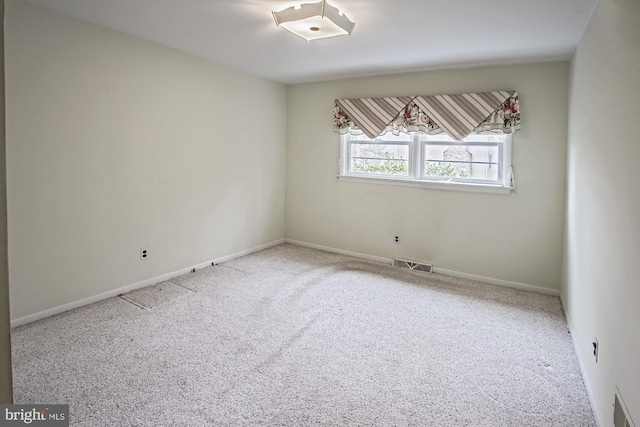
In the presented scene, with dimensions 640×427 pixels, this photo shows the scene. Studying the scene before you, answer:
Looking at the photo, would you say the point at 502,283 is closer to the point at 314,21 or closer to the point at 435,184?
the point at 435,184

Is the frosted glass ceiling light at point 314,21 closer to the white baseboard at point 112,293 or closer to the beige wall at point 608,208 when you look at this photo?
the beige wall at point 608,208

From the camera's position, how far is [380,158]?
4.79m

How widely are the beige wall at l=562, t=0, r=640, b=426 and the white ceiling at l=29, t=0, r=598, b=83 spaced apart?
0.39m

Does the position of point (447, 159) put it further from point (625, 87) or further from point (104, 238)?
point (104, 238)

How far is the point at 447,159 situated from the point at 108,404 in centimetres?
382

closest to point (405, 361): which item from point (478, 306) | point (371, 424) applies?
point (371, 424)

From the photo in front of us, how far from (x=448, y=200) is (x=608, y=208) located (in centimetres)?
232

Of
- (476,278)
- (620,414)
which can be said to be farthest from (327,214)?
(620,414)

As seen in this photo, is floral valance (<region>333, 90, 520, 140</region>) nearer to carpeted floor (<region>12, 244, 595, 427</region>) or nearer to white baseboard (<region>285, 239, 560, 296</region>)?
white baseboard (<region>285, 239, 560, 296</region>)

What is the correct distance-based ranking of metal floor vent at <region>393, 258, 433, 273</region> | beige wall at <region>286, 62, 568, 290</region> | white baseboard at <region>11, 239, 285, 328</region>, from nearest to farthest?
white baseboard at <region>11, 239, 285, 328</region> < beige wall at <region>286, 62, 568, 290</region> < metal floor vent at <region>393, 258, 433, 273</region>

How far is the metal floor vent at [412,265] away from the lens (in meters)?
4.41

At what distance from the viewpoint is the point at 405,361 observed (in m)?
2.49

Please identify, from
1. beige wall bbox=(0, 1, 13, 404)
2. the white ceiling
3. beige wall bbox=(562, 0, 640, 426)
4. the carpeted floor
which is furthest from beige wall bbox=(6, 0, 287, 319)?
beige wall bbox=(562, 0, 640, 426)

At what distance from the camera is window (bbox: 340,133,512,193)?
402cm
